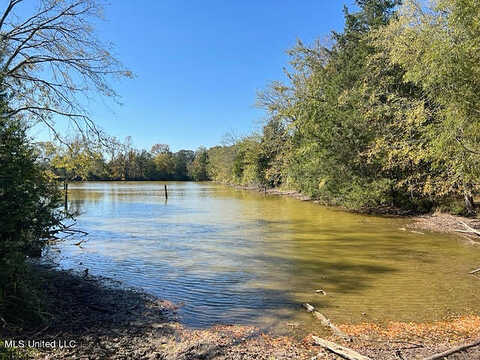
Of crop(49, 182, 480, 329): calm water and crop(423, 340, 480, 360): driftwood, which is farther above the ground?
crop(423, 340, 480, 360): driftwood

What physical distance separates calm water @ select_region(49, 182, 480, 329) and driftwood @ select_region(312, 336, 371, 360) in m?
0.88

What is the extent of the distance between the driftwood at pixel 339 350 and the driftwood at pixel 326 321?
1.31 ft

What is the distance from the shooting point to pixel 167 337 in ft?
15.5

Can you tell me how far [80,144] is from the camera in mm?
8469

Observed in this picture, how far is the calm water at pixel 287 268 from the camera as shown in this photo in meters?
6.02

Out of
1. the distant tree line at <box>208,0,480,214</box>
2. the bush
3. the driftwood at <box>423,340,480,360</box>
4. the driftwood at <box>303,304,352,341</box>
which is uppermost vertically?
the distant tree line at <box>208,0,480,214</box>

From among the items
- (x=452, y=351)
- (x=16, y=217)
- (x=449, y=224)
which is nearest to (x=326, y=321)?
(x=452, y=351)

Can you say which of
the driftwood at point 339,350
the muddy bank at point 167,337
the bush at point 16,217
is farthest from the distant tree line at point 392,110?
the bush at point 16,217

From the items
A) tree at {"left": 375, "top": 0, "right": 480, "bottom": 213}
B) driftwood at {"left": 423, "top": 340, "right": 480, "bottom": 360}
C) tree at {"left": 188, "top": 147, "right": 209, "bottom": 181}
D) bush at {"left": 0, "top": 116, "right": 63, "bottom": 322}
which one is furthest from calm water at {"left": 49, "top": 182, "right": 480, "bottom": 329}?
tree at {"left": 188, "top": 147, "right": 209, "bottom": 181}

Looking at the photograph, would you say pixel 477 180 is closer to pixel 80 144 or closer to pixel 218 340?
pixel 218 340

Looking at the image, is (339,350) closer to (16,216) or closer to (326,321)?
(326,321)

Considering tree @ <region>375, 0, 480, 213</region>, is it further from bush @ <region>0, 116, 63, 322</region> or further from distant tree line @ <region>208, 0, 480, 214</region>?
bush @ <region>0, 116, 63, 322</region>

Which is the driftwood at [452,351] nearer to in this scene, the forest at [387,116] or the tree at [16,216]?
the tree at [16,216]

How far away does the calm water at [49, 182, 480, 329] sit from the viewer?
6023mm
